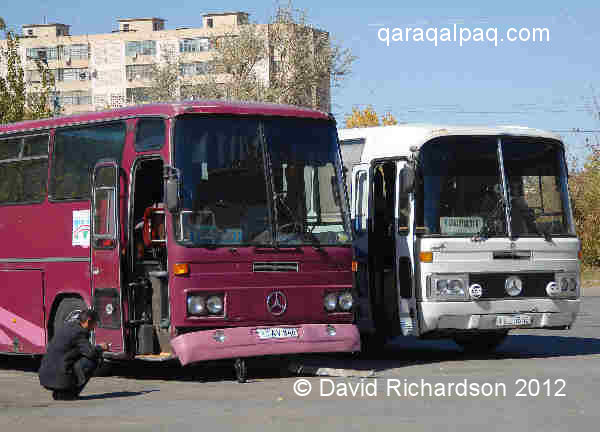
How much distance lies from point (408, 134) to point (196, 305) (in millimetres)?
4618

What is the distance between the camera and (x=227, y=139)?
53.1 feet

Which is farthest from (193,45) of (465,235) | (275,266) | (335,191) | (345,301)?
(275,266)

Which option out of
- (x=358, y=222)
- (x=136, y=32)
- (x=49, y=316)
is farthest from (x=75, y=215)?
(x=136, y=32)

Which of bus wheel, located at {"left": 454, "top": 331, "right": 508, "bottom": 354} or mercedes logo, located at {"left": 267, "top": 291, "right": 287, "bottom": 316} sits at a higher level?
mercedes logo, located at {"left": 267, "top": 291, "right": 287, "bottom": 316}

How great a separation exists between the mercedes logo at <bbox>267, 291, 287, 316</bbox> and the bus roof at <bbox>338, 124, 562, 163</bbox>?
3.45 m

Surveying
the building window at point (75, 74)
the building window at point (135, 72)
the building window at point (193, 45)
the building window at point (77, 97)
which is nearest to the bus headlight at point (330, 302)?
the building window at point (135, 72)

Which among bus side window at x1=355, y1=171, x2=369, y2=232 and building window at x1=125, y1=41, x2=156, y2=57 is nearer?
bus side window at x1=355, y1=171, x2=369, y2=232

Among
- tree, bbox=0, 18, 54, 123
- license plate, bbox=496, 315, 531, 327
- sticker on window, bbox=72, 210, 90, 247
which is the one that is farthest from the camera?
tree, bbox=0, 18, 54, 123

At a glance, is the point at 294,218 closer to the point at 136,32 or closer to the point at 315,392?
the point at 315,392

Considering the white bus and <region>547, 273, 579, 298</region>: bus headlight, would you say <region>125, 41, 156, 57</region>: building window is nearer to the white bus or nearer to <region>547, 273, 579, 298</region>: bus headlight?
the white bus

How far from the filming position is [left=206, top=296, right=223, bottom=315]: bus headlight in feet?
51.5

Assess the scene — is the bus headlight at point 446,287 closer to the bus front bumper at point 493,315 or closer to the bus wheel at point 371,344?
the bus front bumper at point 493,315

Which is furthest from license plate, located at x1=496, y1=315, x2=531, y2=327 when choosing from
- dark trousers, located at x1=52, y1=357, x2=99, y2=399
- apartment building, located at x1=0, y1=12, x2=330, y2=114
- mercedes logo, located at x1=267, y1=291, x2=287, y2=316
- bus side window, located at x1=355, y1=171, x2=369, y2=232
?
apartment building, located at x1=0, y1=12, x2=330, y2=114

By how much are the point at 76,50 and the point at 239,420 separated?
134643 mm
